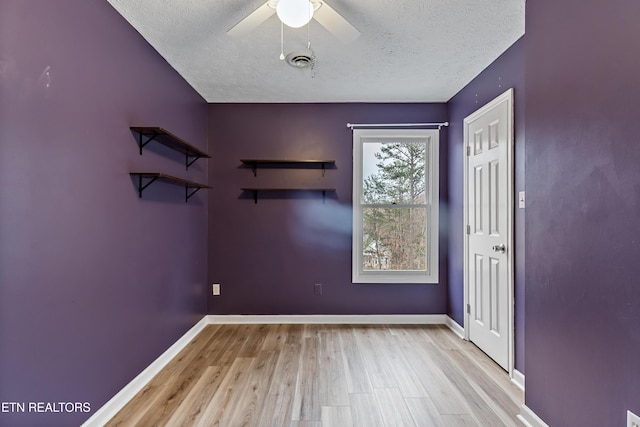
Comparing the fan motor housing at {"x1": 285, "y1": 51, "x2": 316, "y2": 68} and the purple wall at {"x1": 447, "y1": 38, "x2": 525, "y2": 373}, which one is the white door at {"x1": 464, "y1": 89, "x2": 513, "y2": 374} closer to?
the purple wall at {"x1": 447, "y1": 38, "x2": 525, "y2": 373}

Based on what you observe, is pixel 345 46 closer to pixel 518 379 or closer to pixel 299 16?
pixel 299 16

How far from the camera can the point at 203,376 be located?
2.37 meters

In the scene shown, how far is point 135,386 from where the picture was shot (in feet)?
7.04

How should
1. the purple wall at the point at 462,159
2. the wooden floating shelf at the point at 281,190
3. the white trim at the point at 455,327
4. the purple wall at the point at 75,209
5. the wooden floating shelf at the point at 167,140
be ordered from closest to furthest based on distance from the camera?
1. the purple wall at the point at 75,209
2. the wooden floating shelf at the point at 167,140
3. the purple wall at the point at 462,159
4. the white trim at the point at 455,327
5. the wooden floating shelf at the point at 281,190

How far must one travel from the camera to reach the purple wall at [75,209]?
1.33 metres

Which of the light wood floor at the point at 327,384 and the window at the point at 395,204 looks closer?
the light wood floor at the point at 327,384

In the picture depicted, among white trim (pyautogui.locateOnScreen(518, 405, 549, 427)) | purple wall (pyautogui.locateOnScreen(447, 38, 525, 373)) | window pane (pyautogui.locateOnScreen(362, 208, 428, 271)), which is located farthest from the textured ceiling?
white trim (pyautogui.locateOnScreen(518, 405, 549, 427))

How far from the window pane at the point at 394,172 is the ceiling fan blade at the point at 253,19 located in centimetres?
209

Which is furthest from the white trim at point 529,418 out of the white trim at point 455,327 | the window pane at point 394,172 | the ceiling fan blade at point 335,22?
the ceiling fan blade at point 335,22

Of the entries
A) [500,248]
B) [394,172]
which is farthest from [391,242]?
[500,248]

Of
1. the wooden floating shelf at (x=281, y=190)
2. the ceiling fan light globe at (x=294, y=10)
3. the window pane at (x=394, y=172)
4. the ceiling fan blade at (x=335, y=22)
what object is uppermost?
the ceiling fan blade at (x=335, y=22)

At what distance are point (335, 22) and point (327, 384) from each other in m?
2.33

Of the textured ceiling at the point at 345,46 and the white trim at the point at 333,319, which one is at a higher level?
the textured ceiling at the point at 345,46

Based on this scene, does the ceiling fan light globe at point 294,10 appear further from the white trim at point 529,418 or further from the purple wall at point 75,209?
the white trim at point 529,418
